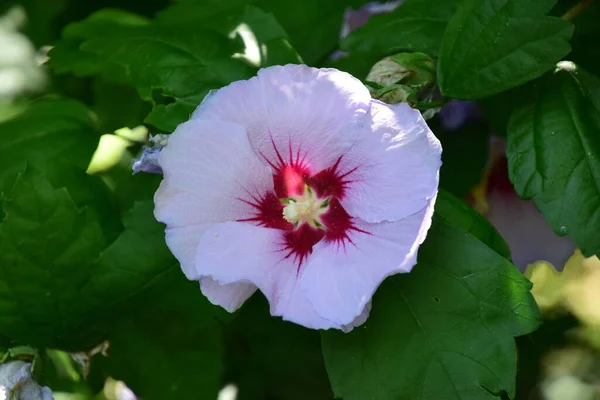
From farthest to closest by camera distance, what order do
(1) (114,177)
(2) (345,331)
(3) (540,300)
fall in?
(3) (540,300)
(1) (114,177)
(2) (345,331)

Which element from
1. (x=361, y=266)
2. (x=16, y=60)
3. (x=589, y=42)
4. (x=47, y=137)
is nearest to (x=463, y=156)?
(x=589, y=42)

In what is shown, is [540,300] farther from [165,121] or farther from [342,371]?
[165,121]

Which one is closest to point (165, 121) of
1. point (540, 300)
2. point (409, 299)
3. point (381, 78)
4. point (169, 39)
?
point (169, 39)

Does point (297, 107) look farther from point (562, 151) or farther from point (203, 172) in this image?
point (562, 151)

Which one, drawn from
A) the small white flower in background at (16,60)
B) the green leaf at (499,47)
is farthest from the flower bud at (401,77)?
the small white flower in background at (16,60)

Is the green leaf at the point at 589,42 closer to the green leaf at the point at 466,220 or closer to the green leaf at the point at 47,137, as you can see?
the green leaf at the point at 466,220

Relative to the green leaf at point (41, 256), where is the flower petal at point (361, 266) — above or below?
above
